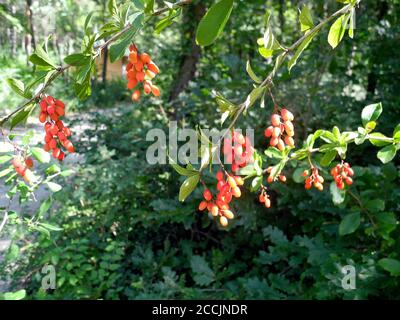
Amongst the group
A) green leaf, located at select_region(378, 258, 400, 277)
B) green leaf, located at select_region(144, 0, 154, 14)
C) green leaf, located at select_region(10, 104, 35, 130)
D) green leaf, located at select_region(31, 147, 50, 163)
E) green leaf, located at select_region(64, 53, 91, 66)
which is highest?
green leaf, located at select_region(144, 0, 154, 14)

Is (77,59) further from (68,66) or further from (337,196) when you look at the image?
(337,196)

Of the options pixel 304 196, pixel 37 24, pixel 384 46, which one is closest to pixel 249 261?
pixel 304 196

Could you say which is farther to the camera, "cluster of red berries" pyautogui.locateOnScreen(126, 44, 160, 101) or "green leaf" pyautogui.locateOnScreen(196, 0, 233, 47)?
"cluster of red berries" pyautogui.locateOnScreen(126, 44, 160, 101)

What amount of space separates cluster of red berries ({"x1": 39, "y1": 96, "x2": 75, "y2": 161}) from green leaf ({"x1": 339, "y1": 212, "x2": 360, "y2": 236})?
63.3 inches

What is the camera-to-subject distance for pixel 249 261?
3.13 metres

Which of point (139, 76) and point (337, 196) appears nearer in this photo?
point (139, 76)

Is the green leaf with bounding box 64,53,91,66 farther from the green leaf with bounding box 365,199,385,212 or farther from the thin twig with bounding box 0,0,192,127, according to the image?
the green leaf with bounding box 365,199,385,212

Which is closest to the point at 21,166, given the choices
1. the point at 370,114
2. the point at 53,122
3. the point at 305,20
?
the point at 53,122

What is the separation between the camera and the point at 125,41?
87 cm

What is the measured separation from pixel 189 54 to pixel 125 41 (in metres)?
4.31

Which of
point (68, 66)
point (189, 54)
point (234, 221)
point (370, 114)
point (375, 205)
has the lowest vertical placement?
point (68, 66)

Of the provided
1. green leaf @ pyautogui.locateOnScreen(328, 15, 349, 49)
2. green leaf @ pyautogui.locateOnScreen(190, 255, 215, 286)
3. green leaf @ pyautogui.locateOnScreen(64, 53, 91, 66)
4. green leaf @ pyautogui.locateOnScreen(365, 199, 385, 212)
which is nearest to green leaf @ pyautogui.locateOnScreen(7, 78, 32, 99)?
green leaf @ pyautogui.locateOnScreen(64, 53, 91, 66)

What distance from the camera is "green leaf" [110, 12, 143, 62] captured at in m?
0.87
